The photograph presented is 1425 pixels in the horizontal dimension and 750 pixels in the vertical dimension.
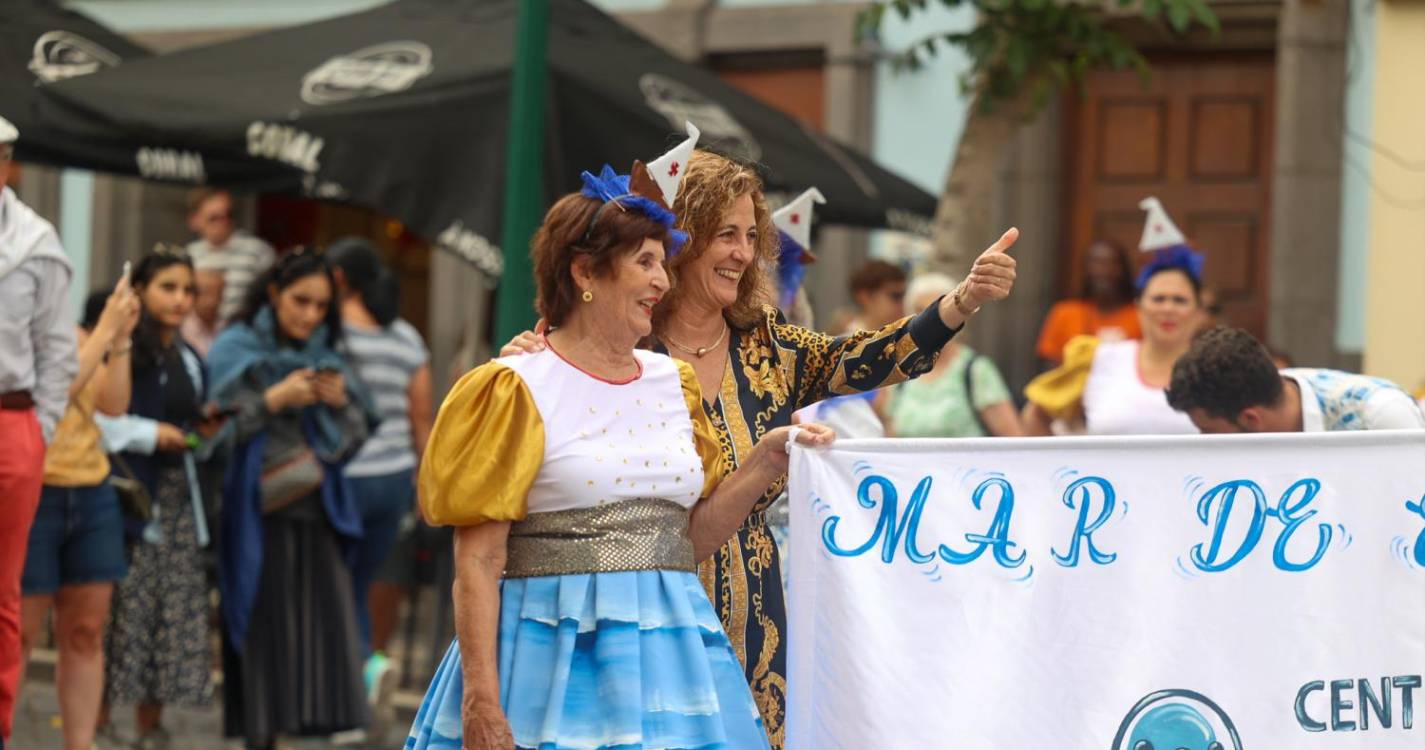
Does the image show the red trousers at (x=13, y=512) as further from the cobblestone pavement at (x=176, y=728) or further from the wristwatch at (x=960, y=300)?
the wristwatch at (x=960, y=300)

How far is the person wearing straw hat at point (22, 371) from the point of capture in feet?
23.1

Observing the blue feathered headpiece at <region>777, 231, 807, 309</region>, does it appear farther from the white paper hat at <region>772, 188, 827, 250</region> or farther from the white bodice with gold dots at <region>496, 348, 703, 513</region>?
the white bodice with gold dots at <region>496, 348, 703, 513</region>

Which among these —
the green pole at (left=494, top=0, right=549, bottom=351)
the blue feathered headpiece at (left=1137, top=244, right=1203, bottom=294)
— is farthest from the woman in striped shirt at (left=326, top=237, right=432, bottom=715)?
the blue feathered headpiece at (left=1137, top=244, right=1203, bottom=294)

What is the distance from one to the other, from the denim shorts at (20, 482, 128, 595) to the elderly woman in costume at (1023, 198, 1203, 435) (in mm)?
3424

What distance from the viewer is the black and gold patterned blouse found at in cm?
518

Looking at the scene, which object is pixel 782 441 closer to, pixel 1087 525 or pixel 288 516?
pixel 1087 525

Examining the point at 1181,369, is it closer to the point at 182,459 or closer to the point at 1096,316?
the point at 182,459

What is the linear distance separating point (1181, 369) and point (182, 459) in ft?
14.6

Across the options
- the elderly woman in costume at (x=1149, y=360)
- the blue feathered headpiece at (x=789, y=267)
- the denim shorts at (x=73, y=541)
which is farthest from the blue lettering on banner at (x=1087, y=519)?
the denim shorts at (x=73, y=541)

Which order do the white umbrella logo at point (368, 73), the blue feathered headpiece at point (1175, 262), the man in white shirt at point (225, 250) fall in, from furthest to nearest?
1. the man in white shirt at point (225, 250)
2. the white umbrella logo at point (368, 73)
3. the blue feathered headpiece at point (1175, 262)

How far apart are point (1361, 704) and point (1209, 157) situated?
906cm

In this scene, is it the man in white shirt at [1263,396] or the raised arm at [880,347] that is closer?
the raised arm at [880,347]

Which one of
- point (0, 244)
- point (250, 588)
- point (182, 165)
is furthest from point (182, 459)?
point (0, 244)

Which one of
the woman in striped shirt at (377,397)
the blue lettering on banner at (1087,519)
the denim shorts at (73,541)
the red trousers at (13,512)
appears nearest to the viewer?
the blue lettering on banner at (1087,519)
